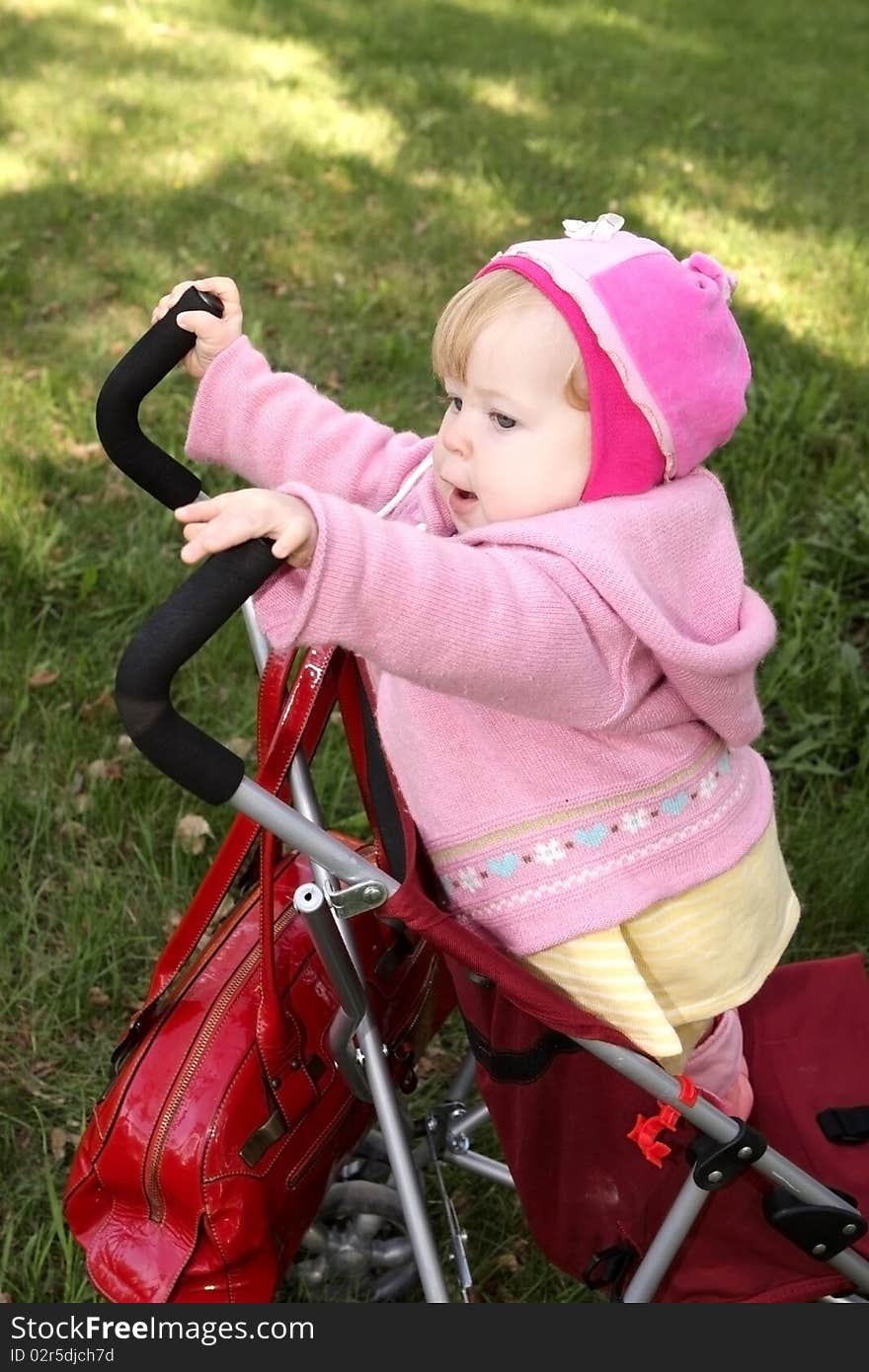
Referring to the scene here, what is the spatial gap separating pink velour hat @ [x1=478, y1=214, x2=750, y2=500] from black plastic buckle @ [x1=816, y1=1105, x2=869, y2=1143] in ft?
3.23

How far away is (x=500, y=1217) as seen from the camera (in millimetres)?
2521

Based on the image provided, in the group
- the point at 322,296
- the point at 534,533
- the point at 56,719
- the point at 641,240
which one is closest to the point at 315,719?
the point at 534,533

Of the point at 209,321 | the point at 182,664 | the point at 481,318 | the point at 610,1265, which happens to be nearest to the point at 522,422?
the point at 481,318

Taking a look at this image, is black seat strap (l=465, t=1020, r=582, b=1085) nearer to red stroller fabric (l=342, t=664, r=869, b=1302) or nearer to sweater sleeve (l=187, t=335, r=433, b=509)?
red stroller fabric (l=342, t=664, r=869, b=1302)

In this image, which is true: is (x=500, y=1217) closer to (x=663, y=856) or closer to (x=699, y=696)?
(x=663, y=856)

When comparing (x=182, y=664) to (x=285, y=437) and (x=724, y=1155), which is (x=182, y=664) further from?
(x=724, y=1155)

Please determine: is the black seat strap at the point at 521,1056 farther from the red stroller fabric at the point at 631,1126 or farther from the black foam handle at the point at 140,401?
the black foam handle at the point at 140,401

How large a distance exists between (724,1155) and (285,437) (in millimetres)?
1126

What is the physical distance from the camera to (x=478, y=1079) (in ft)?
6.49

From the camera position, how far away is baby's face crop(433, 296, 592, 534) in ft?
5.33

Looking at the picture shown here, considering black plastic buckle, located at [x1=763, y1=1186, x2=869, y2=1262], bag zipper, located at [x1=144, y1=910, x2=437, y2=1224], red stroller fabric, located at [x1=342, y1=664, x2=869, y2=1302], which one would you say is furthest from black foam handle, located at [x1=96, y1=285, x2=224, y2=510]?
black plastic buckle, located at [x1=763, y1=1186, x2=869, y2=1262]

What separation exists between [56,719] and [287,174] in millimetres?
→ 3606

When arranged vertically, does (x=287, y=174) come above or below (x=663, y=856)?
below

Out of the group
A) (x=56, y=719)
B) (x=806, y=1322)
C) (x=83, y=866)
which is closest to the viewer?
(x=806, y=1322)
